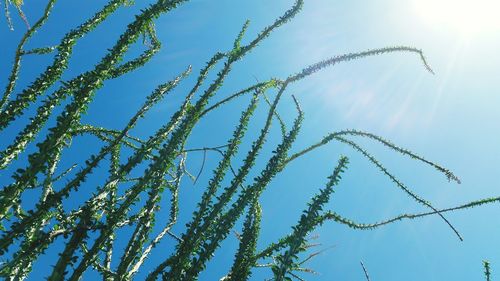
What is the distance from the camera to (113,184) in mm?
5219

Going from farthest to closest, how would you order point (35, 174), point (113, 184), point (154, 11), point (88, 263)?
point (154, 11) → point (113, 184) → point (35, 174) → point (88, 263)

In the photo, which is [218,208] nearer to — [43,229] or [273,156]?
[273,156]

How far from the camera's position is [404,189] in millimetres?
4996

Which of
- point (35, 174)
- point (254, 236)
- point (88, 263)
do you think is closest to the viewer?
point (88, 263)

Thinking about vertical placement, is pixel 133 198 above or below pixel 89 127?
below

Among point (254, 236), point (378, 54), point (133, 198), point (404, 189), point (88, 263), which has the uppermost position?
point (378, 54)

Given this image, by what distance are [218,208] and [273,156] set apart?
3.04ft

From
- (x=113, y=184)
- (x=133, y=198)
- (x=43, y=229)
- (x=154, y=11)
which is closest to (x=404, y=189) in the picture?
(x=133, y=198)

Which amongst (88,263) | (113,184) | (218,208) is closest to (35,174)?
(113,184)

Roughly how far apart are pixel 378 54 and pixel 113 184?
11.4ft

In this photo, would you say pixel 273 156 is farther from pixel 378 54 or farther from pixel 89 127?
pixel 89 127

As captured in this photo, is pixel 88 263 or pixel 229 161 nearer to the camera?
pixel 88 263

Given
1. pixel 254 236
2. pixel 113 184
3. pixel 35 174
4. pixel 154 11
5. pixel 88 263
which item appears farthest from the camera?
pixel 154 11

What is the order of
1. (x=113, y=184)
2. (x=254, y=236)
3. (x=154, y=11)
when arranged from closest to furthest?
(x=113, y=184), (x=254, y=236), (x=154, y=11)
